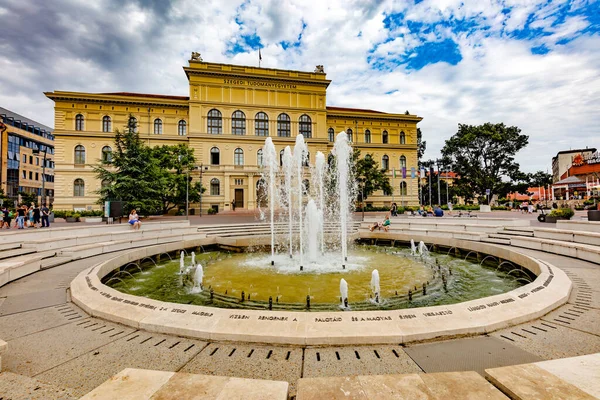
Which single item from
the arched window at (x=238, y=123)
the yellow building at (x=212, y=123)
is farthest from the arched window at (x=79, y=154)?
the arched window at (x=238, y=123)

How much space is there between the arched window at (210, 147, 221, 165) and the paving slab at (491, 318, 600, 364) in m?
38.3

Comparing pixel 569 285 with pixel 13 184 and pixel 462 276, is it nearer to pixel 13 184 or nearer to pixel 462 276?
pixel 462 276

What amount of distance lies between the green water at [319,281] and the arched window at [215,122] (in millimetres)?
30209

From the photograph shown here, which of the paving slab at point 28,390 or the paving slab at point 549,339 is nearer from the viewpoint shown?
the paving slab at point 28,390

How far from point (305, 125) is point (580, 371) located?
4160 cm

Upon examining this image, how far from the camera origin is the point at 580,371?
2.86m

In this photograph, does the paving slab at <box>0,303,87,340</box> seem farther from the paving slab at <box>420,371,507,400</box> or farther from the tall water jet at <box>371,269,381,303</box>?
the tall water jet at <box>371,269,381,303</box>

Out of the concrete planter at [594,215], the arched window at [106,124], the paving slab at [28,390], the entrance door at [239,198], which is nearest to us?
the paving slab at [28,390]

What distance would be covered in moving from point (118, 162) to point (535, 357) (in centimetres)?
2789

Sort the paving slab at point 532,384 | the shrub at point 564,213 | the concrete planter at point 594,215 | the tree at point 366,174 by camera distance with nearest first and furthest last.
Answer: the paving slab at point 532,384 < the concrete planter at point 594,215 < the shrub at point 564,213 < the tree at point 366,174

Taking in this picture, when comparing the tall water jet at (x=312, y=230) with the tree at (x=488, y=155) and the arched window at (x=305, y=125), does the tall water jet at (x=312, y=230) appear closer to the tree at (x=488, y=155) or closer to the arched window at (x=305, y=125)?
the arched window at (x=305, y=125)

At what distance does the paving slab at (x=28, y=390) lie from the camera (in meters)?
2.83

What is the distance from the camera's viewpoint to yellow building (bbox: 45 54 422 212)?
36.8 metres

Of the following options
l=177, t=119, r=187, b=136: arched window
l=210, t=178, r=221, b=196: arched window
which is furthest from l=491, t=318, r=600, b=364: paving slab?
l=177, t=119, r=187, b=136: arched window
